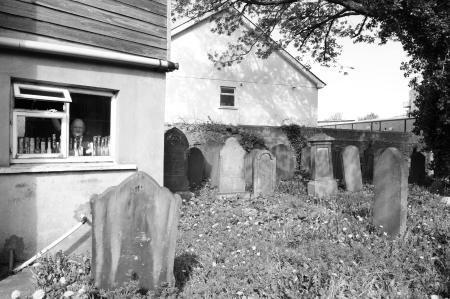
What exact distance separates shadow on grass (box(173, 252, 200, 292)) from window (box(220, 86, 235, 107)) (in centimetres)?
1524

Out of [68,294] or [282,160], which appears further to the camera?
[282,160]

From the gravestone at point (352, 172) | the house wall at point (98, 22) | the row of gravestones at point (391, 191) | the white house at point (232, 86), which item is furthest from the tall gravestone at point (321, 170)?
the white house at point (232, 86)

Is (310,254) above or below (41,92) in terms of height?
below

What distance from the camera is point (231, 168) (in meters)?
9.04

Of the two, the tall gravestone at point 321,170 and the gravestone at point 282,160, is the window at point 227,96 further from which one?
the tall gravestone at point 321,170

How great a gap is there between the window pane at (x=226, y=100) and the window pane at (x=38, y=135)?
47.1 feet

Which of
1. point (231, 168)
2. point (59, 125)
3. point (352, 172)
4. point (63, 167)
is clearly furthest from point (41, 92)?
point (352, 172)

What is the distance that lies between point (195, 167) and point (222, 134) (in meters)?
4.12

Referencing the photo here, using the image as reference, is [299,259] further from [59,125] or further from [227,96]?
[227,96]

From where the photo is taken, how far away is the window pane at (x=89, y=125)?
5.86 m

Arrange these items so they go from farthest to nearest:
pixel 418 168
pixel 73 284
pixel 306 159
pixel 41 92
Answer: pixel 306 159, pixel 418 168, pixel 41 92, pixel 73 284

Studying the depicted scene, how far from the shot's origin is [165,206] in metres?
3.71

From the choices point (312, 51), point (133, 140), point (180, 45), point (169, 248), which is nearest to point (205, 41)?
point (180, 45)

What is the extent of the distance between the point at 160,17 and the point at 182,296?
5.02 metres
